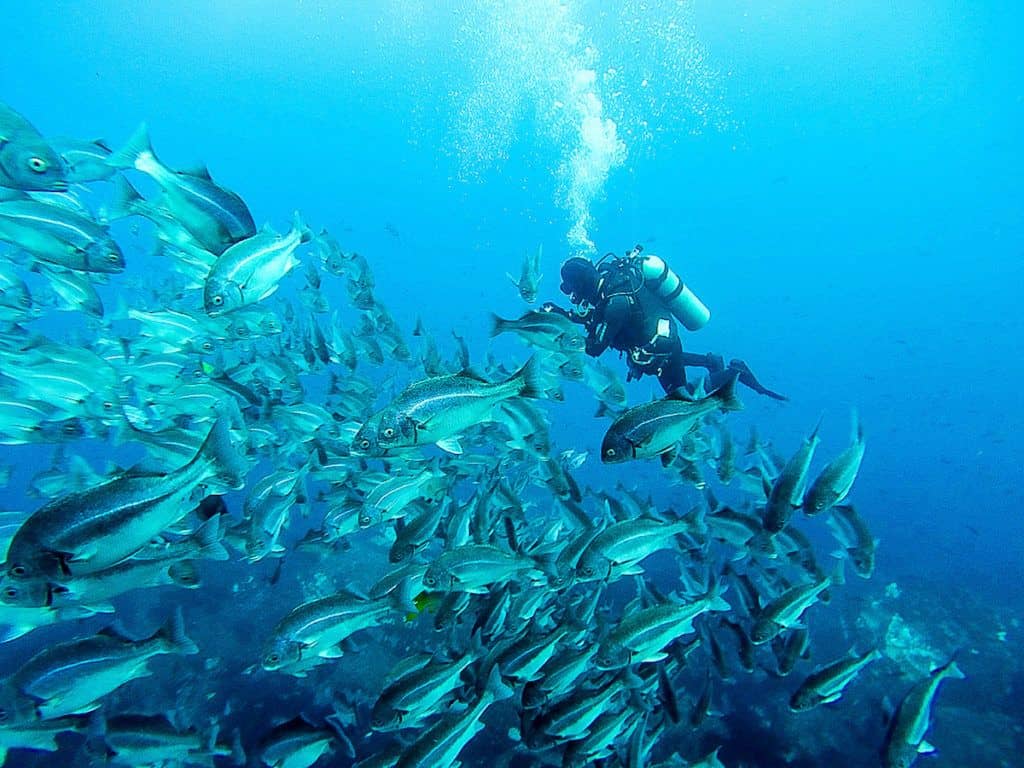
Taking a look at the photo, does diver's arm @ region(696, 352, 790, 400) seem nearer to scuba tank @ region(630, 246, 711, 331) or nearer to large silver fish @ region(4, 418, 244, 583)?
scuba tank @ region(630, 246, 711, 331)

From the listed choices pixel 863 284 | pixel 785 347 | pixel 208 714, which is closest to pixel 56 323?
pixel 208 714

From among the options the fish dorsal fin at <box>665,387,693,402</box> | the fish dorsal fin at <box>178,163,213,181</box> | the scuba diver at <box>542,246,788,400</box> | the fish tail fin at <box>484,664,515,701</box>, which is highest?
the scuba diver at <box>542,246,788,400</box>

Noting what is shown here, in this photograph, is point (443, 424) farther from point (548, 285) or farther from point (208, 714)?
point (548, 285)

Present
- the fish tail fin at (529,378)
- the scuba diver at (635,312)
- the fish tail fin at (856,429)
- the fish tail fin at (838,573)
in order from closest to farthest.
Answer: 1. the fish tail fin at (529,378)
2. the fish tail fin at (856,429)
3. the fish tail fin at (838,573)
4. the scuba diver at (635,312)

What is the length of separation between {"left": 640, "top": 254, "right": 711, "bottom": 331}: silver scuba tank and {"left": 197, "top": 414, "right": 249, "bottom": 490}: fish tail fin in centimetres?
786

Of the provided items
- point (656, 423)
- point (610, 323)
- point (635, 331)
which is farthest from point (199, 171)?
point (635, 331)

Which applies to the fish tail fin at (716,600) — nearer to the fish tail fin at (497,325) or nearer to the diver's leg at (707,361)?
→ the fish tail fin at (497,325)

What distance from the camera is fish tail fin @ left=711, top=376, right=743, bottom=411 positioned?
3637 mm

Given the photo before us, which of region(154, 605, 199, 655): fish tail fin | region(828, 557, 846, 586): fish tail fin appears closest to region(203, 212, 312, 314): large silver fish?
region(154, 605, 199, 655): fish tail fin

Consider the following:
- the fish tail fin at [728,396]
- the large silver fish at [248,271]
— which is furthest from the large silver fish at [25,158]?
the fish tail fin at [728,396]

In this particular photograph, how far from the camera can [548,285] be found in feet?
277

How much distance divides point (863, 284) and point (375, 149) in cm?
11194

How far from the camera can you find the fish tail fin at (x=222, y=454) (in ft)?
8.48

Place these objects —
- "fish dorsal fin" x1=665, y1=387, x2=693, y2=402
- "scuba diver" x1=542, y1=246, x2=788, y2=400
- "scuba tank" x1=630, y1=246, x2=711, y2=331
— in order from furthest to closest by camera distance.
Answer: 1. "scuba tank" x1=630, y1=246, x2=711, y2=331
2. "scuba diver" x1=542, y1=246, x2=788, y2=400
3. "fish dorsal fin" x1=665, y1=387, x2=693, y2=402
